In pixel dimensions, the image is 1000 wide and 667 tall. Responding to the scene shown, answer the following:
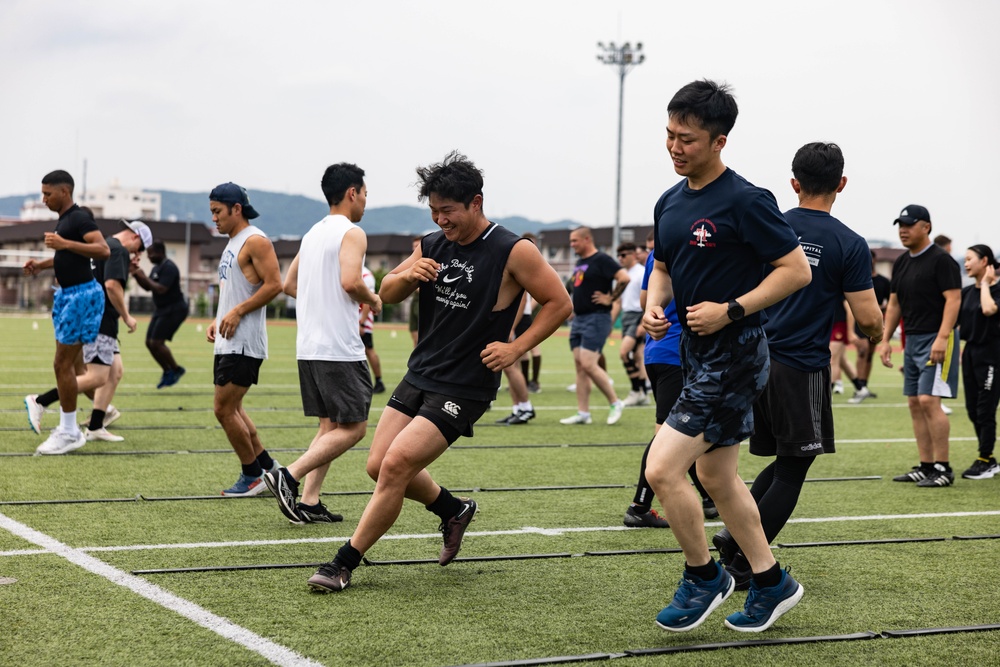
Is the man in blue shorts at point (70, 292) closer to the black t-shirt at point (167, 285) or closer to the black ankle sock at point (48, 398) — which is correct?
the black ankle sock at point (48, 398)

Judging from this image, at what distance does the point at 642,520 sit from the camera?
6926 mm

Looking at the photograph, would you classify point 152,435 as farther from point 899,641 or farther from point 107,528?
point 899,641

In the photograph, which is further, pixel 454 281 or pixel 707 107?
pixel 454 281

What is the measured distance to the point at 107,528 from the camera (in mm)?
6371

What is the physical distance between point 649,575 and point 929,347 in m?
4.31

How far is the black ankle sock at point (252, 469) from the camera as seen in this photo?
7.65 m

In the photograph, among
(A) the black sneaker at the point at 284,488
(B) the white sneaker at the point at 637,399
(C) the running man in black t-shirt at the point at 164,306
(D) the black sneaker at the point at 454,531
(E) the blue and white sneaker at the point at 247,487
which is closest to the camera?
(D) the black sneaker at the point at 454,531

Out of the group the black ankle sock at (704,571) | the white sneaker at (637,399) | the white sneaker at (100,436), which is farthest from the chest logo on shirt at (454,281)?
the white sneaker at (637,399)

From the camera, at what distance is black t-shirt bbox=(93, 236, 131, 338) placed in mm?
10758

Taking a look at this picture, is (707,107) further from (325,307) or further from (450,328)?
(325,307)

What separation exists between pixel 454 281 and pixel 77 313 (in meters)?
5.14

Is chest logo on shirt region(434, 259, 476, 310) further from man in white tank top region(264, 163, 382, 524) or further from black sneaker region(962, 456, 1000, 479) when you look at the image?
black sneaker region(962, 456, 1000, 479)

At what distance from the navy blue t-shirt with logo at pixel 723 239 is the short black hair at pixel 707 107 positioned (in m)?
0.23

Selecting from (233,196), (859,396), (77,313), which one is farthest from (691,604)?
(859,396)
